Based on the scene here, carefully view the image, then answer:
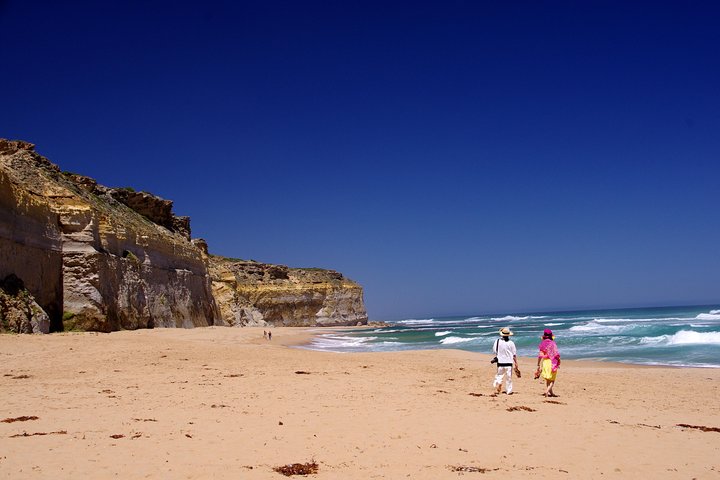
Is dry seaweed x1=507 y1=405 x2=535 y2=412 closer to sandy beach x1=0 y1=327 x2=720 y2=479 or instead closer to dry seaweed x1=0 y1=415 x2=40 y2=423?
sandy beach x1=0 y1=327 x2=720 y2=479

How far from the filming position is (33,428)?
5.78 m

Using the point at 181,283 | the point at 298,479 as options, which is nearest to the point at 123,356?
the point at 298,479

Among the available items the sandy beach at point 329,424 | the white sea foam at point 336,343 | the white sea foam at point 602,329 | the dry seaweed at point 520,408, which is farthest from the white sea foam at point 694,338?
the dry seaweed at point 520,408

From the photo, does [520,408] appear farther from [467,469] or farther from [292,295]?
[292,295]

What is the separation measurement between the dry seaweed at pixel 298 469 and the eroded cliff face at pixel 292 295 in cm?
5090

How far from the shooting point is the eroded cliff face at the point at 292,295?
64.9 metres

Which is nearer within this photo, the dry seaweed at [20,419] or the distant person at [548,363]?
the dry seaweed at [20,419]

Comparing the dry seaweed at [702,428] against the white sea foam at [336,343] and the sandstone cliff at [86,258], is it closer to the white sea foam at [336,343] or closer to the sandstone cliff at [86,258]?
the sandstone cliff at [86,258]

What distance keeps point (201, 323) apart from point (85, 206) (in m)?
16.2

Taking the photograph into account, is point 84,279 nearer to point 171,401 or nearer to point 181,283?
point 181,283

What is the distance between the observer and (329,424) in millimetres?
6664

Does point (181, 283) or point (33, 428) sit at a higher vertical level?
point (181, 283)

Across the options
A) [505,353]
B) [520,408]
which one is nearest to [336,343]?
[505,353]

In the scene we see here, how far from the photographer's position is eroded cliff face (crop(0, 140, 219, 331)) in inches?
757
